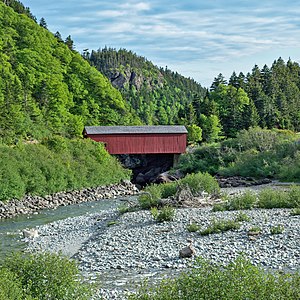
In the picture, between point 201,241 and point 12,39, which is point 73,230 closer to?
point 201,241

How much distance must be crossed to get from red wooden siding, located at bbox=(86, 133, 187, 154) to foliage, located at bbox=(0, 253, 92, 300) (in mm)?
43589

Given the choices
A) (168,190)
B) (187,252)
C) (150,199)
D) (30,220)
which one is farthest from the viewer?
(30,220)

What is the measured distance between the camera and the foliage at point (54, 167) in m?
37.1

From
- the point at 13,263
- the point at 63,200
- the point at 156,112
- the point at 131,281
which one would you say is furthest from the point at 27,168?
the point at 156,112

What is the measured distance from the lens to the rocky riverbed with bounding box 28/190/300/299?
1396 cm

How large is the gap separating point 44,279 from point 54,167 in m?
35.3

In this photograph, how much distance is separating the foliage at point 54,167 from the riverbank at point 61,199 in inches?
29.6

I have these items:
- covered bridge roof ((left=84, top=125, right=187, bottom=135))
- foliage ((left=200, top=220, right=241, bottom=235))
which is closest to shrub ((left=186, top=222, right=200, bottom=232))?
foliage ((left=200, top=220, right=241, bottom=235))

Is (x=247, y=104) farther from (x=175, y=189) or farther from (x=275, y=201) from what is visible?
(x=275, y=201)

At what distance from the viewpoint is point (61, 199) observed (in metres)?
38.9

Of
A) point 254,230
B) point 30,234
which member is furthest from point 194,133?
point 254,230

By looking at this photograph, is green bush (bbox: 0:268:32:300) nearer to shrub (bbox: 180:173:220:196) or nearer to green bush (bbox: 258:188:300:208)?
green bush (bbox: 258:188:300:208)

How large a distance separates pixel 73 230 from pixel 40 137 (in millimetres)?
30906

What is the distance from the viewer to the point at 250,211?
2245cm
